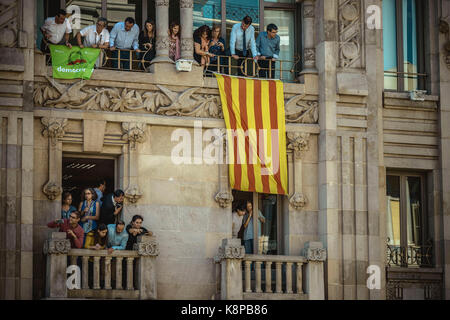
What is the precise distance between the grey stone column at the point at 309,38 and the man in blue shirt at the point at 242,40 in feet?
4.95

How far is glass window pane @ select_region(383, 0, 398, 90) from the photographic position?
41.2m

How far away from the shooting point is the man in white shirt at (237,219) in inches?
1529

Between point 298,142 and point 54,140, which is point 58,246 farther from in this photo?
point 298,142

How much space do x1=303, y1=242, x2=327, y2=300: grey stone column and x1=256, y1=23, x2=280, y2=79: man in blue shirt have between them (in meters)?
5.38

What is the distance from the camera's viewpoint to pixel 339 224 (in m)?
38.8

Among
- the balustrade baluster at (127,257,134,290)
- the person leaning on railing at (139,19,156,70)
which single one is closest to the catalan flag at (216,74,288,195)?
the person leaning on railing at (139,19,156,70)

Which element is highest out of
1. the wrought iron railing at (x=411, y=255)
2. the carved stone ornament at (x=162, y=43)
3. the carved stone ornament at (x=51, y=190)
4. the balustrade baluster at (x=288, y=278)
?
the carved stone ornament at (x=162, y=43)

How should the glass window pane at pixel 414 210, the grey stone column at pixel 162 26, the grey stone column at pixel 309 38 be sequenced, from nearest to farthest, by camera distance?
the grey stone column at pixel 162 26, the grey stone column at pixel 309 38, the glass window pane at pixel 414 210

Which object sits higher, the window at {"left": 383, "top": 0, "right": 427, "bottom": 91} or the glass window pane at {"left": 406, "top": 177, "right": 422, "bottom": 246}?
the window at {"left": 383, "top": 0, "right": 427, "bottom": 91}

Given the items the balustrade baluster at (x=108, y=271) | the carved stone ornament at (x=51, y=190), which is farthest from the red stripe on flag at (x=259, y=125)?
the carved stone ornament at (x=51, y=190)

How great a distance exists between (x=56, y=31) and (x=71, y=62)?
3.09 ft

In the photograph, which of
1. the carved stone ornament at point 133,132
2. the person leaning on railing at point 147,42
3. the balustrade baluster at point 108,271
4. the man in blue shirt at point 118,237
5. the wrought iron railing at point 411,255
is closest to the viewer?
the balustrade baluster at point 108,271

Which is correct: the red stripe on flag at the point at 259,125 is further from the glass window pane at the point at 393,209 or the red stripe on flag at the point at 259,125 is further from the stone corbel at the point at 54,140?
the stone corbel at the point at 54,140

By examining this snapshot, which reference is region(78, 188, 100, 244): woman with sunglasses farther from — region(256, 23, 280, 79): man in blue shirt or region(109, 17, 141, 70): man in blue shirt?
region(256, 23, 280, 79): man in blue shirt
